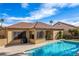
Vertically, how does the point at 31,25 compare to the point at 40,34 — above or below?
above

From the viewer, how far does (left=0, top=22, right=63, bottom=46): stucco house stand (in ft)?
20.1

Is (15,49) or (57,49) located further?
(57,49)

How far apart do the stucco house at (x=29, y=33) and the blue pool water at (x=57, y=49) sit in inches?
8.5

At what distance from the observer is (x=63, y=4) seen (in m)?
6.06

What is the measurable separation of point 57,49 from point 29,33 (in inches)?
35.8

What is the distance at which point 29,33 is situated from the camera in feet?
20.3

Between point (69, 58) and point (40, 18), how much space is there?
1.38 meters

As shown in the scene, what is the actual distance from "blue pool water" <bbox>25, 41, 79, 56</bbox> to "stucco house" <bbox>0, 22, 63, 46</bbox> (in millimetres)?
215

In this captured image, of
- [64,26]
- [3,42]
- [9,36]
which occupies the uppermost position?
[64,26]

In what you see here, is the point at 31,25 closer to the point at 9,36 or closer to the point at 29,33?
the point at 29,33

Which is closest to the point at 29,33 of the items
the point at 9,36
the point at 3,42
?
the point at 9,36

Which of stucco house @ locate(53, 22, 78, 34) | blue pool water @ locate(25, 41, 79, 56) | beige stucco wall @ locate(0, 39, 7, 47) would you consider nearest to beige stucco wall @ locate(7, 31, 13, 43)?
beige stucco wall @ locate(0, 39, 7, 47)

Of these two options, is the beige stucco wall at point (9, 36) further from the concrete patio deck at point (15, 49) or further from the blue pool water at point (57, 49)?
the blue pool water at point (57, 49)

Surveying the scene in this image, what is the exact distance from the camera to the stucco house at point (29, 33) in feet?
20.1
